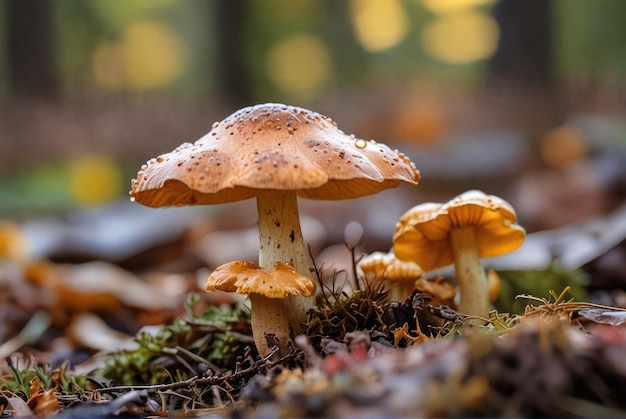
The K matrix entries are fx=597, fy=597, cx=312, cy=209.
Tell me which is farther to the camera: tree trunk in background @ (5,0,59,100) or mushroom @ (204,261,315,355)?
tree trunk in background @ (5,0,59,100)

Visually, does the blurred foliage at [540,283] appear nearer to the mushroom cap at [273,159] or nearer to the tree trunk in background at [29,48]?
the mushroom cap at [273,159]

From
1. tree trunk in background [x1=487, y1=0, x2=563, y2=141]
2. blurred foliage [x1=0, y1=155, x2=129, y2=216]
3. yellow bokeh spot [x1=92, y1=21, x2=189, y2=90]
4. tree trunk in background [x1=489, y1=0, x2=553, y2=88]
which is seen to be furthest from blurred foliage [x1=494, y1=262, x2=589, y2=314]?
Answer: yellow bokeh spot [x1=92, y1=21, x2=189, y2=90]

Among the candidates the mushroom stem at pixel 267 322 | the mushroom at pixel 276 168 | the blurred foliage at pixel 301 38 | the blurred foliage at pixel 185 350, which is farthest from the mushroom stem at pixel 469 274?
the blurred foliage at pixel 301 38

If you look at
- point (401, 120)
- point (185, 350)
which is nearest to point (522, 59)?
point (401, 120)

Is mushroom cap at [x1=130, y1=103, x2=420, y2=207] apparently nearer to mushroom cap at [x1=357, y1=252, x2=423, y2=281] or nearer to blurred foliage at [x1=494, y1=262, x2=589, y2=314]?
mushroom cap at [x1=357, y1=252, x2=423, y2=281]

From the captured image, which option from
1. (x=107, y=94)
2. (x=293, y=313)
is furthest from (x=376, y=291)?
(x=107, y=94)

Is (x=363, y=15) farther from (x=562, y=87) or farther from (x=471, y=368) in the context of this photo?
(x=471, y=368)

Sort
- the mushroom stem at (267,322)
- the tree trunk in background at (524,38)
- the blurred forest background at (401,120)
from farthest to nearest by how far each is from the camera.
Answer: the tree trunk in background at (524,38) → the blurred forest background at (401,120) → the mushroom stem at (267,322)

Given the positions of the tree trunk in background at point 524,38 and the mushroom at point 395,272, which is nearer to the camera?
the mushroom at point 395,272
